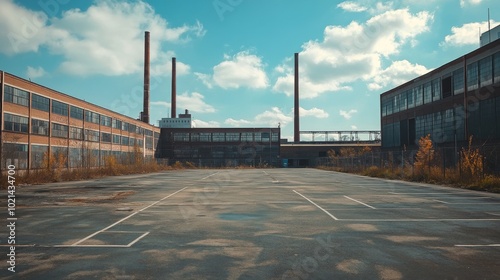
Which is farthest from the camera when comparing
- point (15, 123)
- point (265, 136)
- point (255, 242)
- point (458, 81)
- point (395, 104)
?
point (265, 136)

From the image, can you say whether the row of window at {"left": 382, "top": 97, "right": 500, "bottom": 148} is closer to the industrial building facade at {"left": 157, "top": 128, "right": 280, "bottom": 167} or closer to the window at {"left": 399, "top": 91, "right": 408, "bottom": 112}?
the window at {"left": 399, "top": 91, "right": 408, "bottom": 112}

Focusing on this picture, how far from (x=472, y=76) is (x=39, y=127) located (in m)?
48.3

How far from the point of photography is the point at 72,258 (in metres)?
7.23

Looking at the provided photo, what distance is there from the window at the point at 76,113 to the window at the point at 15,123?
1066 cm

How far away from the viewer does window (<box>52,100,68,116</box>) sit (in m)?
47.9

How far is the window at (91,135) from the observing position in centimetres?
5603

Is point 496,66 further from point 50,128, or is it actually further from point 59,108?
point 59,108

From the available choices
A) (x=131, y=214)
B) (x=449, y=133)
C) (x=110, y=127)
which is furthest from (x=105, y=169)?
(x=449, y=133)

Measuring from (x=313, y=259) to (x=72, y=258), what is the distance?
14.7 ft

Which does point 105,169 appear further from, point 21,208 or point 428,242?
point 428,242

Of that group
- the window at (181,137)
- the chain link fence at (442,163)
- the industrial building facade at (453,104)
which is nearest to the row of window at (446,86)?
the industrial building facade at (453,104)

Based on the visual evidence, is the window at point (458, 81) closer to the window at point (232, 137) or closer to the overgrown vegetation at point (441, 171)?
the overgrown vegetation at point (441, 171)

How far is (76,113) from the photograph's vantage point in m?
53.7

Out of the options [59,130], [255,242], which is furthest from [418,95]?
[255,242]
